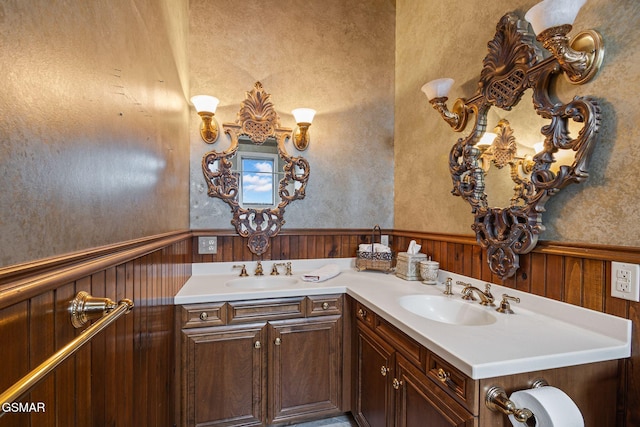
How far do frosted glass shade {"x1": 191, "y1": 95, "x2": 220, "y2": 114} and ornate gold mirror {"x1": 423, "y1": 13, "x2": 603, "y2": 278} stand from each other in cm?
143

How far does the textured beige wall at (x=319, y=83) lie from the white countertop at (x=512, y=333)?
862mm

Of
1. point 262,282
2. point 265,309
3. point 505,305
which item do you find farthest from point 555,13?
point 262,282

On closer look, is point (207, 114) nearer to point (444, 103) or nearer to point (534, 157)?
point (444, 103)

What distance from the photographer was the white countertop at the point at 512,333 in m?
0.92

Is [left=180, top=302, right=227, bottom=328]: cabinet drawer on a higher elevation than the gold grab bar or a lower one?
lower

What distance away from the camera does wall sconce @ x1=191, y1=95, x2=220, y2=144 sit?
6.47 ft

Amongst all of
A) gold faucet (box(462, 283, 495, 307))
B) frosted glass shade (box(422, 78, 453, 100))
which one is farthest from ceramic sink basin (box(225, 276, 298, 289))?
frosted glass shade (box(422, 78, 453, 100))

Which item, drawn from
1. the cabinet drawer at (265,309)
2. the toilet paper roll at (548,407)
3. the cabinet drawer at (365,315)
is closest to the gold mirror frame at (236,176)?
the cabinet drawer at (265,309)

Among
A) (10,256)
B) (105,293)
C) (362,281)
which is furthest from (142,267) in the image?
(362,281)

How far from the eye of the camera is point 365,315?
1.69m

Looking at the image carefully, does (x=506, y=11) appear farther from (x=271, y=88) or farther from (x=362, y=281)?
(x=362, y=281)

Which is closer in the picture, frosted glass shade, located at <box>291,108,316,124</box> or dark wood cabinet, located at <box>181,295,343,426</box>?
dark wood cabinet, located at <box>181,295,343,426</box>

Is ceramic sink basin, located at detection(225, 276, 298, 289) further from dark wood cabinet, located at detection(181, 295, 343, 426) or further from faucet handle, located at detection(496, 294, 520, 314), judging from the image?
faucet handle, located at detection(496, 294, 520, 314)

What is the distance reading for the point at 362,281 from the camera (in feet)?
6.54
